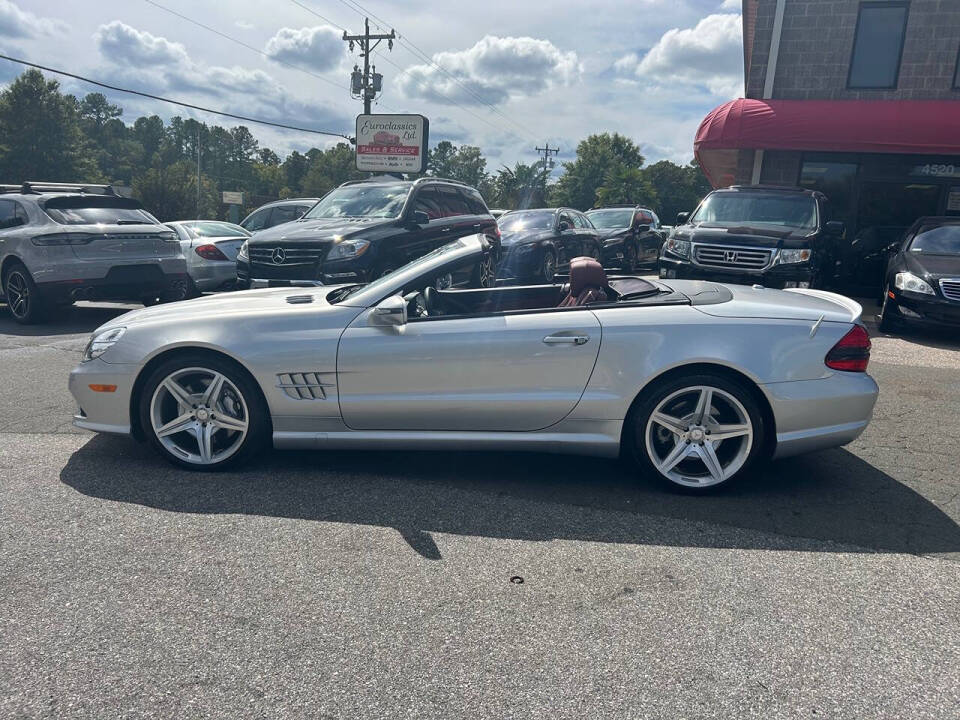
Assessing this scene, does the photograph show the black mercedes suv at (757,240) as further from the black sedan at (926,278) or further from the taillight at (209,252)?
the taillight at (209,252)

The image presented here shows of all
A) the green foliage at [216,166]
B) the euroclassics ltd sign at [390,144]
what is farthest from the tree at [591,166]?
the euroclassics ltd sign at [390,144]

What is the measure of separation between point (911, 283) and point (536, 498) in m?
7.52

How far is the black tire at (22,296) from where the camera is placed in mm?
9047

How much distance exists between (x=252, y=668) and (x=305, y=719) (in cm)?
32

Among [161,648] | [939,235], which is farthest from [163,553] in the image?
[939,235]

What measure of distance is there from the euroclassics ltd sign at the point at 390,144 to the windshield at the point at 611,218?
12639 mm

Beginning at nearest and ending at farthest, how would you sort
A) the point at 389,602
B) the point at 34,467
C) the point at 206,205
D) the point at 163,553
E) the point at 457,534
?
the point at 389,602 < the point at 163,553 < the point at 457,534 < the point at 34,467 < the point at 206,205

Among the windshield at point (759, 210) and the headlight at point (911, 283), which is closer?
the headlight at point (911, 283)

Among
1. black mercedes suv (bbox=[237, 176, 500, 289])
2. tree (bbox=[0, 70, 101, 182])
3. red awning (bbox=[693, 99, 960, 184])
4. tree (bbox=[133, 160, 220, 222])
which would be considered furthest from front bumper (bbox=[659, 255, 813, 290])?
tree (bbox=[0, 70, 101, 182])

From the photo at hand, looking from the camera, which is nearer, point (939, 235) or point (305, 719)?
point (305, 719)

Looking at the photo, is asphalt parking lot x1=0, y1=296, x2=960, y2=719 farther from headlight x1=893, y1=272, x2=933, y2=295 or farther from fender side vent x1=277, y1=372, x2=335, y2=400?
headlight x1=893, y1=272, x2=933, y2=295

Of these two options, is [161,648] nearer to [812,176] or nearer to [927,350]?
[927,350]

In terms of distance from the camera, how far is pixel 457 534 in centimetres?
337

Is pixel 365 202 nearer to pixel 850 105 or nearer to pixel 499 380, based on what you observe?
pixel 499 380
